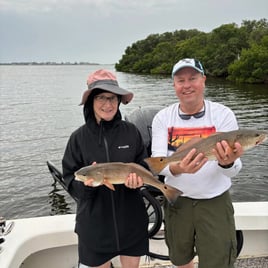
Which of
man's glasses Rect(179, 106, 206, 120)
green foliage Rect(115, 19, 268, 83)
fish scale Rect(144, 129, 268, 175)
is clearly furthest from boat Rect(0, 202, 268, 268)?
green foliage Rect(115, 19, 268, 83)

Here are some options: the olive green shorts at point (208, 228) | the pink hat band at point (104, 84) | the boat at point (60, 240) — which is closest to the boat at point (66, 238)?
the boat at point (60, 240)

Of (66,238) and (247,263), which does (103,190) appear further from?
(247,263)

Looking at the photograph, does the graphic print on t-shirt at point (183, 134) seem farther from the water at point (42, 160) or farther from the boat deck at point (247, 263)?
the water at point (42, 160)

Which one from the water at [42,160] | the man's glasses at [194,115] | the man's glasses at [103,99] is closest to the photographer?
the man's glasses at [194,115]

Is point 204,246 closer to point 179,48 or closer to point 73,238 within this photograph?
point 73,238

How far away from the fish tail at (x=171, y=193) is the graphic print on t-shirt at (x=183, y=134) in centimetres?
30

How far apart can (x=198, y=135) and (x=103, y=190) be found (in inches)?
32.6

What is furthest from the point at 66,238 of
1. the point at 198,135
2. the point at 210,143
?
the point at 210,143

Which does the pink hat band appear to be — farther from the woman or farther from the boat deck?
the boat deck

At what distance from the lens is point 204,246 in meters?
2.62

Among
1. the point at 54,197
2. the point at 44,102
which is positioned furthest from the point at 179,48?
the point at 54,197

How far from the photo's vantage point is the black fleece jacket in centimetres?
266

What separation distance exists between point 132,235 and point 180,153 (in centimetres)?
78

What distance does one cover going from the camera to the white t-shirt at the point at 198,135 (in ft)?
8.33
